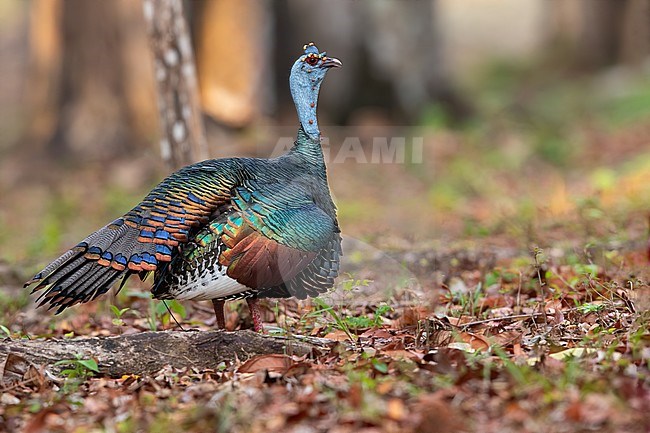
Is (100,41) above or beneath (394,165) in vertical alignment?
above

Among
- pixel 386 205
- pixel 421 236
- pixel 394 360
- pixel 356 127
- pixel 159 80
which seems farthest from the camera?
pixel 356 127

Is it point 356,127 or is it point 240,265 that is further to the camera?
point 356,127

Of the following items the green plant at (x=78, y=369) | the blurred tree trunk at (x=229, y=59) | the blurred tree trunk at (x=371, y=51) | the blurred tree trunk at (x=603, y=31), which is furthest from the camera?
the blurred tree trunk at (x=603, y=31)

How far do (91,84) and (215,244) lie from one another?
942 centimetres

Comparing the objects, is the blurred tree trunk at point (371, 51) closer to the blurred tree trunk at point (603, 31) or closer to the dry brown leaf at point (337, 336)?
the blurred tree trunk at point (603, 31)

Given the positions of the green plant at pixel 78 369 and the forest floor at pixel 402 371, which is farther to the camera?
the green plant at pixel 78 369

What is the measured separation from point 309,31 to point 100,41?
11.1 ft

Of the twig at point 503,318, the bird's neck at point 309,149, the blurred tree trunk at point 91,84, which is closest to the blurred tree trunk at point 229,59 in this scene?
the blurred tree trunk at point 91,84

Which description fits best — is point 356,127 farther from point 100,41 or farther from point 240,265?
point 240,265

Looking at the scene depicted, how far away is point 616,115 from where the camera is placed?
16156 mm

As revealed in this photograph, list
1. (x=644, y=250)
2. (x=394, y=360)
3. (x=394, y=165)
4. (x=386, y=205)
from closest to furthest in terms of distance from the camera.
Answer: (x=394, y=360) → (x=644, y=250) → (x=386, y=205) → (x=394, y=165)

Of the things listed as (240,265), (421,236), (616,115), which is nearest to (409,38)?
(616,115)

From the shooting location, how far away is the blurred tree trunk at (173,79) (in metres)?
7.19

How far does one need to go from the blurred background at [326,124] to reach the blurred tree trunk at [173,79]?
2.70 meters
